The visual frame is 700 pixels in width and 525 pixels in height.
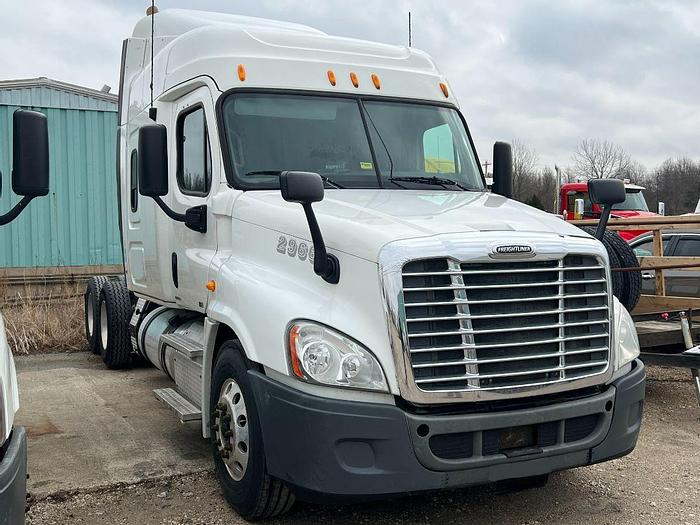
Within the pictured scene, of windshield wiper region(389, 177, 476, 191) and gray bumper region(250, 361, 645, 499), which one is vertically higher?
windshield wiper region(389, 177, 476, 191)

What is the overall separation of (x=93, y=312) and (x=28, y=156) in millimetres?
5733

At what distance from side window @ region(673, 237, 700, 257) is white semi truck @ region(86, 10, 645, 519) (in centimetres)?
608

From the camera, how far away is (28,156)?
357cm

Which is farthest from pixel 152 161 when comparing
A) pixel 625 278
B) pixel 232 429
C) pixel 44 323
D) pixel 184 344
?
pixel 44 323

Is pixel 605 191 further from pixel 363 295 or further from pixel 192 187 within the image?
pixel 192 187

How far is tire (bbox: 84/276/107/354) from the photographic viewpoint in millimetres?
8902

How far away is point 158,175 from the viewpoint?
4965mm

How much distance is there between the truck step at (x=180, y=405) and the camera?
4.86 m

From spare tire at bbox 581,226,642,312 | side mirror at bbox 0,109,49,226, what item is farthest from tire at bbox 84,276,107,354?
spare tire at bbox 581,226,642,312

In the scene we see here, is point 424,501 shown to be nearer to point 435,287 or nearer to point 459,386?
point 459,386

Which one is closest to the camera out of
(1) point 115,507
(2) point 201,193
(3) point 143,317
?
(1) point 115,507

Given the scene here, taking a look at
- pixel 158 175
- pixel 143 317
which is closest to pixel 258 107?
pixel 158 175

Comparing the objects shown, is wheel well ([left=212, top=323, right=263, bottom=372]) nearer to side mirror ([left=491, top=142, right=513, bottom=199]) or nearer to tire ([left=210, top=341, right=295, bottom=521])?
tire ([left=210, top=341, right=295, bottom=521])

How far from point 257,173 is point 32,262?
9105 mm
